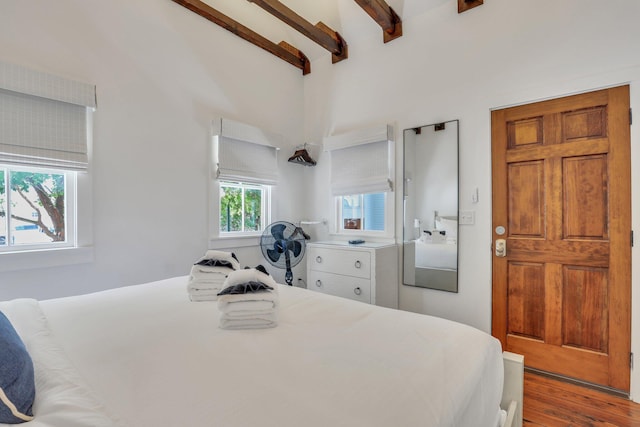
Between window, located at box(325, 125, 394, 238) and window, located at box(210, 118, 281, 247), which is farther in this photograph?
window, located at box(325, 125, 394, 238)

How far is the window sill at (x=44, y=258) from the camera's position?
5.97ft

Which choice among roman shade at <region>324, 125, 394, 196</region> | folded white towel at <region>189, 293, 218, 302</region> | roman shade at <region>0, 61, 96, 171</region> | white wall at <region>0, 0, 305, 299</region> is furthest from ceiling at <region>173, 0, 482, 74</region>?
folded white towel at <region>189, 293, 218, 302</region>

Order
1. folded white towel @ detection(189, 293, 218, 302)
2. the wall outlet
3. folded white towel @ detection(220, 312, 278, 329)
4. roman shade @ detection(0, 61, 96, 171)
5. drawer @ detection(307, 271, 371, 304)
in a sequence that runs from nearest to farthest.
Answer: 1. folded white towel @ detection(220, 312, 278, 329)
2. folded white towel @ detection(189, 293, 218, 302)
3. roman shade @ detection(0, 61, 96, 171)
4. the wall outlet
5. drawer @ detection(307, 271, 371, 304)

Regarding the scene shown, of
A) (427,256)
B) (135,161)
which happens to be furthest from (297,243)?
(135,161)

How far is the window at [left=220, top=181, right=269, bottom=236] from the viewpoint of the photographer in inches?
118

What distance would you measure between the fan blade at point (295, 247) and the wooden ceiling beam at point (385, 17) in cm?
207

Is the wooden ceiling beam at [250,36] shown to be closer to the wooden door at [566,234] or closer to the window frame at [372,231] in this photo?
the window frame at [372,231]

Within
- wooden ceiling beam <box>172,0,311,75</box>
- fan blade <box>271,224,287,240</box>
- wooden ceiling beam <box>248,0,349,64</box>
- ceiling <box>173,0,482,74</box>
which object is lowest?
fan blade <box>271,224,287,240</box>

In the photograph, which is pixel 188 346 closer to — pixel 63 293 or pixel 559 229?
pixel 63 293

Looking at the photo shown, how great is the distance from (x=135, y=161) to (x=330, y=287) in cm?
195

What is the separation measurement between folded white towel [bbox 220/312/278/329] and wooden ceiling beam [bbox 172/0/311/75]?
2.72 m

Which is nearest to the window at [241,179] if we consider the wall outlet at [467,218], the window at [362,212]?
the window at [362,212]

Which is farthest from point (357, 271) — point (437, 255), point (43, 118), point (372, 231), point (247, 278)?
point (43, 118)

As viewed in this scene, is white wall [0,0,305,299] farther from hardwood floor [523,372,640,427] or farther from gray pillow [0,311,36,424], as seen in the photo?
hardwood floor [523,372,640,427]
